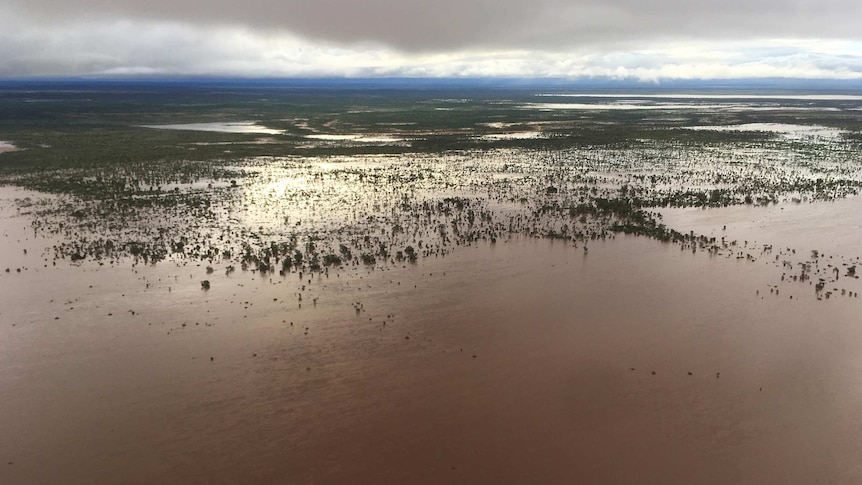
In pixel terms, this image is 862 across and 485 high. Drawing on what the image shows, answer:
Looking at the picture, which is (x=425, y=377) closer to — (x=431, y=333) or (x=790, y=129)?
(x=431, y=333)

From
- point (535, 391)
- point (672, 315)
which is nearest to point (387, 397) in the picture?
point (535, 391)

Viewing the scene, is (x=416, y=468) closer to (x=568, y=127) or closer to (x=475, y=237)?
(x=475, y=237)

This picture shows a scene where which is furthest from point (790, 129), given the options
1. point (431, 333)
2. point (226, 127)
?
point (431, 333)

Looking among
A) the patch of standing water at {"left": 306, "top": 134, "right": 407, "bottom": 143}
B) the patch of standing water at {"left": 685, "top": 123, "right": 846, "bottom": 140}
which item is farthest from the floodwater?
the patch of standing water at {"left": 685, "top": 123, "right": 846, "bottom": 140}

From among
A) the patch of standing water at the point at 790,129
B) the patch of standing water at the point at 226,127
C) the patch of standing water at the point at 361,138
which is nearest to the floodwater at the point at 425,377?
the patch of standing water at the point at 361,138

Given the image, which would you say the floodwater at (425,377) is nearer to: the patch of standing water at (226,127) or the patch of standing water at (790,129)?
the patch of standing water at (790,129)

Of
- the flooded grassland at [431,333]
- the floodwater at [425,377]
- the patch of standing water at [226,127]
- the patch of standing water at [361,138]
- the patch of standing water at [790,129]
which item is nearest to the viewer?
the floodwater at [425,377]
